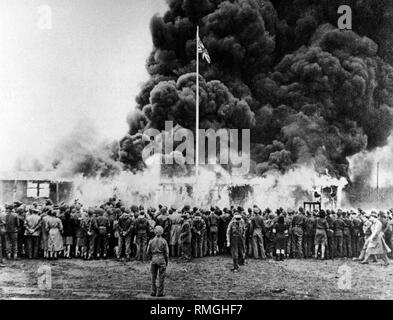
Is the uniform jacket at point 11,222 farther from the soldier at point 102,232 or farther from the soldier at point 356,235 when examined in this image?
the soldier at point 356,235

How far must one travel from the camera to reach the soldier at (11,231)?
11609 mm

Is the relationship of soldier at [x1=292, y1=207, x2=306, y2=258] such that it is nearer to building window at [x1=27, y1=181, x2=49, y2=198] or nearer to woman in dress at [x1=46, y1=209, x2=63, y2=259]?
woman in dress at [x1=46, y1=209, x2=63, y2=259]

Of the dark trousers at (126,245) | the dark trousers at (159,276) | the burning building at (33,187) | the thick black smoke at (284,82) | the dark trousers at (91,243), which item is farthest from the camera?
the thick black smoke at (284,82)

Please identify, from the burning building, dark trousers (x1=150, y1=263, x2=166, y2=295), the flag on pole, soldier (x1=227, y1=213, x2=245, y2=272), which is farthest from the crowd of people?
the flag on pole

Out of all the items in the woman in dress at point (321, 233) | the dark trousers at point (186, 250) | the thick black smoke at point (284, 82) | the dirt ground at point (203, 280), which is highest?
the thick black smoke at point (284, 82)

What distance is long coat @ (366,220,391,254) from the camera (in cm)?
1167

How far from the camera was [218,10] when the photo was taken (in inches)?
528

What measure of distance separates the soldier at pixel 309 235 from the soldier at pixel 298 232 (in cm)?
12

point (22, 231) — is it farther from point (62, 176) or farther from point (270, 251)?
point (270, 251)

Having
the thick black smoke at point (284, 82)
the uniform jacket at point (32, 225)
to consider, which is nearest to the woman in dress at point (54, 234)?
the uniform jacket at point (32, 225)

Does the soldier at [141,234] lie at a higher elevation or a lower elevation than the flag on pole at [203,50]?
lower

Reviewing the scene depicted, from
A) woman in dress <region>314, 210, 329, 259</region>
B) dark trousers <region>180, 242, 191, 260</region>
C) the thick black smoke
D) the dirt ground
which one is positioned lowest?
the dirt ground

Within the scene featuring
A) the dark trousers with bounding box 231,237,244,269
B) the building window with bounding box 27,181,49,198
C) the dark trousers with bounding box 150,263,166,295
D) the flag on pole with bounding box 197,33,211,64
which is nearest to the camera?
the dark trousers with bounding box 150,263,166,295

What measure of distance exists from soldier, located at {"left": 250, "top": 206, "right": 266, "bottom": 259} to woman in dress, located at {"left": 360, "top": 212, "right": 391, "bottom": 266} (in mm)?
2510
